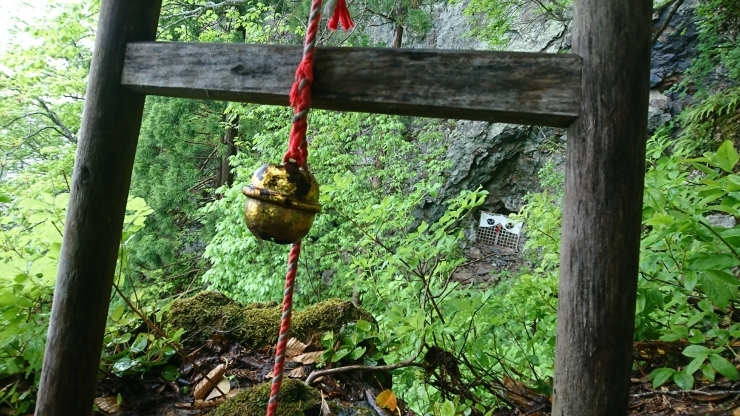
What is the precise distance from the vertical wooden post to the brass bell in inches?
Answer: 27.7

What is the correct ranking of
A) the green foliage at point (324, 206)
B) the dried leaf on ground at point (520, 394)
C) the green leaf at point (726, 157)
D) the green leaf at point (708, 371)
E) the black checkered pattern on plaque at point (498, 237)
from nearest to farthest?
the green leaf at point (726, 157) → the green leaf at point (708, 371) → the dried leaf on ground at point (520, 394) → the green foliage at point (324, 206) → the black checkered pattern on plaque at point (498, 237)

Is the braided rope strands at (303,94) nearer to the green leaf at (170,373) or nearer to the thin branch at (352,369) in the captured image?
the thin branch at (352,369)

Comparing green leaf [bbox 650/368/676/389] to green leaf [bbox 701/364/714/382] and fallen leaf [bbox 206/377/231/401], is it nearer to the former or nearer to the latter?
green leaf [bbox 701/364/714/382]

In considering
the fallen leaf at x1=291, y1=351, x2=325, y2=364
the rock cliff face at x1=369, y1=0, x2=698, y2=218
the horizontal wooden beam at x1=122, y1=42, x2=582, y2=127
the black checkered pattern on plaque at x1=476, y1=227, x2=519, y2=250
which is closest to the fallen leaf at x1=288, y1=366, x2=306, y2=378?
the fallen leaf at x1=291, y1=351, x2=325, y2=364

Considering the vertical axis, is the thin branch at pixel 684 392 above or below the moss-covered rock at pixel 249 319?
above

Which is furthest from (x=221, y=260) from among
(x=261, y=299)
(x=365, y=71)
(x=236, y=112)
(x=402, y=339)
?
(x=365, y=71)

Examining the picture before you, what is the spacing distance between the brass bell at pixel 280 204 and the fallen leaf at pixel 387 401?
0.83 m

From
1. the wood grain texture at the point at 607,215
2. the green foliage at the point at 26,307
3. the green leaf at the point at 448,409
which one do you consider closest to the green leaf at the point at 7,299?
the green foliage at the point at 26,307

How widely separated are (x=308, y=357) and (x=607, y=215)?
1.34 metres

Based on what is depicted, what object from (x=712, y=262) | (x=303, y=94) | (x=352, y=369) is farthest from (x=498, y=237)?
(x=303, y=94)

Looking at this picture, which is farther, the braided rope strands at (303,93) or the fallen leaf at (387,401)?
the fallen leaf at (387,401)

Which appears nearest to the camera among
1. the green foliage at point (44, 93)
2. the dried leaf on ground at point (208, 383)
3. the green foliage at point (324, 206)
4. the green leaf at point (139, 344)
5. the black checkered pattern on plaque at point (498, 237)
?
the dried leaf on ground at point (208, 383)

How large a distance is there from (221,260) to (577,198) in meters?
5.64

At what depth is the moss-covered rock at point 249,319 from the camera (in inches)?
78.0
